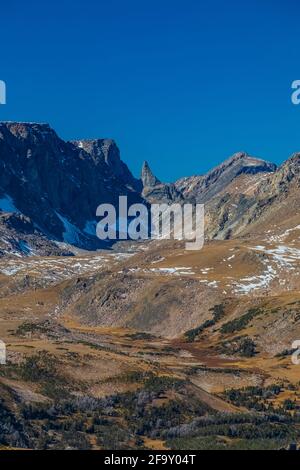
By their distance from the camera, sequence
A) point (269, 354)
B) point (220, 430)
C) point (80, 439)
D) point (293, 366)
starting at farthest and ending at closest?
point (269, 354)
point (293, 366)
point (220, 430)
point (80, 439)

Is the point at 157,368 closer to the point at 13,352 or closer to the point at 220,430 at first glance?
the point at 13,352

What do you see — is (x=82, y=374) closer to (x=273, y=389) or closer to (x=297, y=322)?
(x=273, y=389)

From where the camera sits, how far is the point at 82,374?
396ft

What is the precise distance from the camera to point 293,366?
158m

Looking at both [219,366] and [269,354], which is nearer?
[219,366]

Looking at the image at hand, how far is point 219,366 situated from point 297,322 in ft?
118
